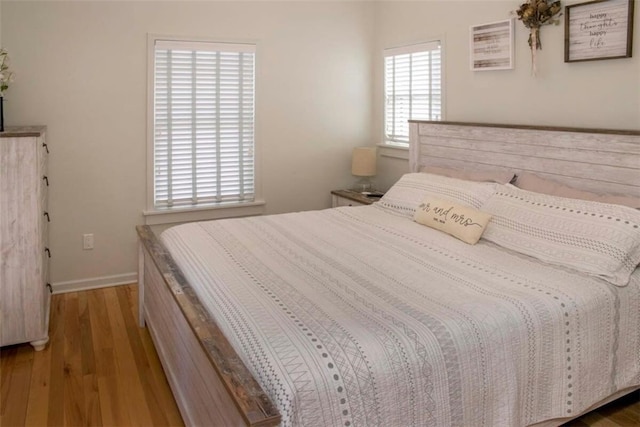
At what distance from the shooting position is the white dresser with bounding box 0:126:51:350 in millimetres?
2818

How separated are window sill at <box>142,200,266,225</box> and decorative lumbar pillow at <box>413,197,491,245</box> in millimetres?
1723

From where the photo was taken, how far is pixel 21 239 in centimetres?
290

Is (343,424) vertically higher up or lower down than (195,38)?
lower down

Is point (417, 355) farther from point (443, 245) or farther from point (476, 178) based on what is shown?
point (476, 178)

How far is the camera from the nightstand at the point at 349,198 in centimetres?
435

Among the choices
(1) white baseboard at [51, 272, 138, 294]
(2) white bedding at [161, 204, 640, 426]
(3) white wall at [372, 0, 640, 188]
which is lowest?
(1) white baseboard at [51, 272, 138, 294]

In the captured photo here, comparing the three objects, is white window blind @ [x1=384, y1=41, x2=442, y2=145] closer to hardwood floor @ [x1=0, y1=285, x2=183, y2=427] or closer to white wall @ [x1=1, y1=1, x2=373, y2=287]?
white wall @ [x1=1, y1=1, x2=373, y2=287]

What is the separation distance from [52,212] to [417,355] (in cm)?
311

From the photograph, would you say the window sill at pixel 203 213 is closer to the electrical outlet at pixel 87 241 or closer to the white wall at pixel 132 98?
the white wall at pixel 132 98

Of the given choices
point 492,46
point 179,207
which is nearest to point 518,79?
point 492,46

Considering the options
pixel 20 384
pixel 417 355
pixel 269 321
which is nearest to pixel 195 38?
pixel 20 384

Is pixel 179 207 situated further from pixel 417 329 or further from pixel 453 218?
pixel 417 329

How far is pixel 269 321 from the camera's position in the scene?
185 centimetres

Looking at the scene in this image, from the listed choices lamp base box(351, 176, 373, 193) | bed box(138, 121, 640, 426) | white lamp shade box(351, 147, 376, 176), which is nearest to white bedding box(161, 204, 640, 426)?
bed box(138, 121, 640, 426)
